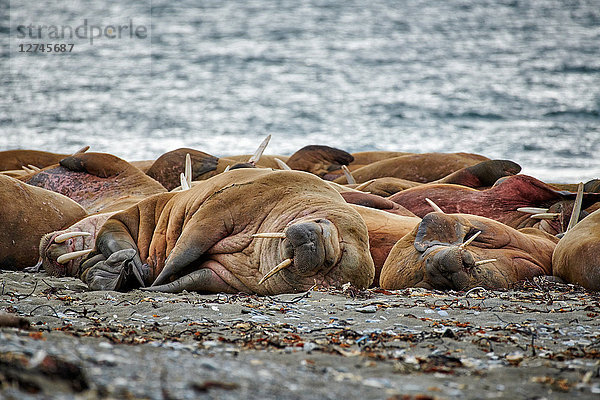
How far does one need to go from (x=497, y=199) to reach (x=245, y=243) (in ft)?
13.3

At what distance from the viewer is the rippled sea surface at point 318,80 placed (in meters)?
19.8

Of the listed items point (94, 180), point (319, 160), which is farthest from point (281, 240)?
point (319, 160)

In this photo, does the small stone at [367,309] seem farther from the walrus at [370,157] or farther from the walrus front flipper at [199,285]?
the walrus at [370,157]

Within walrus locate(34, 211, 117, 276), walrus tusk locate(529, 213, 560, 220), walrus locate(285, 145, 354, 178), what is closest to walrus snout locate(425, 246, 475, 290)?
walrus tusk locate(529, 213, 560, 220)

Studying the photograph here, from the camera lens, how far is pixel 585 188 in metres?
9.08

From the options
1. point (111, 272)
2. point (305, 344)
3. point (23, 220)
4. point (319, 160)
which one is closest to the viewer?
point (305, 344)

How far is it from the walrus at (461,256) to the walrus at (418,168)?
4632mm

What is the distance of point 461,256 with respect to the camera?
17.1ft

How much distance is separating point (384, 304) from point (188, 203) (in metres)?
2.14

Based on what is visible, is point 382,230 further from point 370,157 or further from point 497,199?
point 370,157

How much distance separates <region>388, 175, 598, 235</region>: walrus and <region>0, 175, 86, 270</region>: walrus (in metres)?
3.75

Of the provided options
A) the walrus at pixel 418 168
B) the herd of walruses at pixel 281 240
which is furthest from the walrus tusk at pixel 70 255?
the walrus at pixel 418 168

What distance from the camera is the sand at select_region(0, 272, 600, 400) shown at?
2246 millimetres

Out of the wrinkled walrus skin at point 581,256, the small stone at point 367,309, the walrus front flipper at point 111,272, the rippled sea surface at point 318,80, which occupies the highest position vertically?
the small stone at point 367,309
